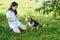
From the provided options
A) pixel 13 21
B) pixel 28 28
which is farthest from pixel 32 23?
pixel 13 21

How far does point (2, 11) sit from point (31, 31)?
1.17 m

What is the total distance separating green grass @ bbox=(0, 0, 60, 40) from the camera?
5.34 meters

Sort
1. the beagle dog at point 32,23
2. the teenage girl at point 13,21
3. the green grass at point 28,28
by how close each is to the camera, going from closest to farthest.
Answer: the green grass at point 28,28
the teenage girl at point 13,21
the beagle dog at point 32,23

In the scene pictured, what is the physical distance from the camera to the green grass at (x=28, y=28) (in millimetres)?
5336

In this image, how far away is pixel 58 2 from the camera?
17.7ft

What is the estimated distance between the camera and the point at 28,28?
18.6ft

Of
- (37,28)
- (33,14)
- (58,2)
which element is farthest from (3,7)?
(58,2)

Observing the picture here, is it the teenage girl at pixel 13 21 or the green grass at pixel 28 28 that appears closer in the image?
the green grass at pixel 28 28

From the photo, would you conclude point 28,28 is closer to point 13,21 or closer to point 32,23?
point 32,23

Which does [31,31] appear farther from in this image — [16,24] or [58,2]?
[58,2]

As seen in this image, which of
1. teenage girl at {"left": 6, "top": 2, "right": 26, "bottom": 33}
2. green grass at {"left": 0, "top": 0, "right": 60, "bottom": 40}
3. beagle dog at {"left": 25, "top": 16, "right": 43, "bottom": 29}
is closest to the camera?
green grass at {"left": 0, "top": 0, "right": 60, "bottom": 40}

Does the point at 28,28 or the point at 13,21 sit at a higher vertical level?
the point at 13,21

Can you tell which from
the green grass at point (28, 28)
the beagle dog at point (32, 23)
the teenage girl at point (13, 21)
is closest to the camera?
the green grass at point (28, 28)

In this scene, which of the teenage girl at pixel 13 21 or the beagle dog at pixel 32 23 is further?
the beagle dog at pixel 32 23
